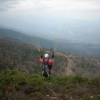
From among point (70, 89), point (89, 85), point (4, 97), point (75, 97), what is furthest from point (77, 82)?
point (4, 97)

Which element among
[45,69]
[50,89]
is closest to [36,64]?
[45,69]

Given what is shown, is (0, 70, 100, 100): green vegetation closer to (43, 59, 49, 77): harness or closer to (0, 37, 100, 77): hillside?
(43, 59, 49, 77): harness

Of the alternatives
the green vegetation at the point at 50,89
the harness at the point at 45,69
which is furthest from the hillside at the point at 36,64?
the green vegetation at the point at 50,89

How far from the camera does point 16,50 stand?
79.9 metres

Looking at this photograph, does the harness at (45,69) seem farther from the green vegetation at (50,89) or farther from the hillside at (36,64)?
the hillside at (36,64)

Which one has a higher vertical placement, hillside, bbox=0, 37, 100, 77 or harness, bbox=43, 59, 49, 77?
harness, bbox=43, 59, 49, 77

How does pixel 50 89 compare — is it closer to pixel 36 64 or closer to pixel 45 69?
pixel 45 69

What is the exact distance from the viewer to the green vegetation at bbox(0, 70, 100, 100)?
9500 millimetres

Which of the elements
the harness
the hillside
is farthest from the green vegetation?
the hillside

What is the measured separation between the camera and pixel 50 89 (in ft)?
35.9

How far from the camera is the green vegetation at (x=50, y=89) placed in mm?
9500

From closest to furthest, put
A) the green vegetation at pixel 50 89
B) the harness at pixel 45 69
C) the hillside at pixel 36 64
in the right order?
the green vegetation at pixel 50 89 → the harness at pixel 45 69 → the hillside at pixel 36 64

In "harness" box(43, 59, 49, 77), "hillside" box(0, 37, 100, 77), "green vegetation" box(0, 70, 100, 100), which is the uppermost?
"harness" box(43, 59, 49, 77)

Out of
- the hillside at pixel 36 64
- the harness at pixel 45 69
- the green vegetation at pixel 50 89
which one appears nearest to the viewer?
the green vegetation at pixel 50 89
